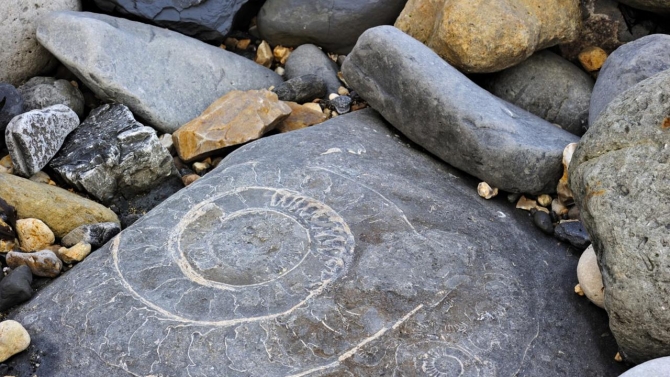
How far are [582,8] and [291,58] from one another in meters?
1.64

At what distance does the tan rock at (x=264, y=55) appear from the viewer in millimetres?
4820

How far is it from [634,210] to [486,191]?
90cm

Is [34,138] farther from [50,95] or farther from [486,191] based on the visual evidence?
[486,191]

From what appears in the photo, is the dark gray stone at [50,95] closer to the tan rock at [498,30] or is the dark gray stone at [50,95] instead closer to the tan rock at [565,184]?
the tan rock at [498,30]

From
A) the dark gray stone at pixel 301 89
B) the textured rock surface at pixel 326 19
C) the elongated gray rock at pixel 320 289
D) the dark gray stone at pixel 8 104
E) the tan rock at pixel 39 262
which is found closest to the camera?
the elongated gray rock at pixel 320 289

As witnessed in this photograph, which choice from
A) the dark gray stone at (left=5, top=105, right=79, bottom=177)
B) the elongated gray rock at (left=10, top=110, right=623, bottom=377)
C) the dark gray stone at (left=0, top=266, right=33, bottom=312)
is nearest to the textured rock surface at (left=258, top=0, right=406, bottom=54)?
the elongated gray rock at (left=10, top=110, right=623, bottom=377)

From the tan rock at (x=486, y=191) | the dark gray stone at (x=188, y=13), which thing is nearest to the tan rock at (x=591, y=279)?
the tan rock at (x=486, y=191)

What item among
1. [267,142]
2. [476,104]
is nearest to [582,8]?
[476,104]

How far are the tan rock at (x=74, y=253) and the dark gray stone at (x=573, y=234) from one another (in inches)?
78.7

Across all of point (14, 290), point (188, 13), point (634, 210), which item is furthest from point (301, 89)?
point (634, 210)

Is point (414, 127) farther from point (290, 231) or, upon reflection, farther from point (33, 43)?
point (33, 43)

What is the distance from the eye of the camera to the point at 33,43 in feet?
14.1

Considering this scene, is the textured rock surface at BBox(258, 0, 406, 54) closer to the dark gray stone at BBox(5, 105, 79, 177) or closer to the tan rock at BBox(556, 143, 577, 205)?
the dark gray stone at BBox(5, 105, 79, 177)

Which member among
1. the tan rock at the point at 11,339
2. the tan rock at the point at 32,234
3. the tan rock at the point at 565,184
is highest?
the tan rock at the point at 565,184
